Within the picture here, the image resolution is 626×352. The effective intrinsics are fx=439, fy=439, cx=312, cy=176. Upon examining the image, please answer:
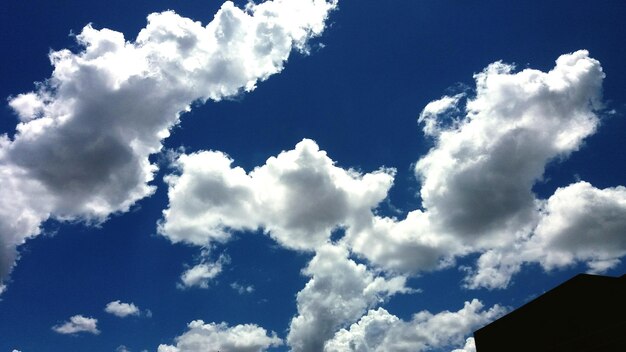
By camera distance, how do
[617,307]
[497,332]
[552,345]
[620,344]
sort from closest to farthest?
[620,344] → [617,307] → [552,345] → [497,332]

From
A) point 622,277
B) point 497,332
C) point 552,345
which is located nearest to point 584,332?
point 552,345

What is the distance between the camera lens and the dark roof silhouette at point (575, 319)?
35250 mm

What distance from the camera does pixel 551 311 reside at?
4034 centimetres

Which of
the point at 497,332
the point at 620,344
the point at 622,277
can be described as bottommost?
the point at 620,344

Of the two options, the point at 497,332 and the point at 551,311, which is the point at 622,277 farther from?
the point at 497,332

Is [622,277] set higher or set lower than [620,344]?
higher

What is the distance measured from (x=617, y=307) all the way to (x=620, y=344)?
15.5 feet

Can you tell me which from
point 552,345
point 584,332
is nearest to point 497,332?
point 552,345

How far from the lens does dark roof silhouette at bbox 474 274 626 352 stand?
35250 millimetres

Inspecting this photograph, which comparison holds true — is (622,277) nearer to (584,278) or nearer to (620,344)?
(584,278)

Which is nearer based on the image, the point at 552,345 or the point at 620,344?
the point at 620,344

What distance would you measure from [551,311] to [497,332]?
23.2 feet

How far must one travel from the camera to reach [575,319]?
38094mm

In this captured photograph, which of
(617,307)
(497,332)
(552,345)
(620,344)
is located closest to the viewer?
(620,344)
